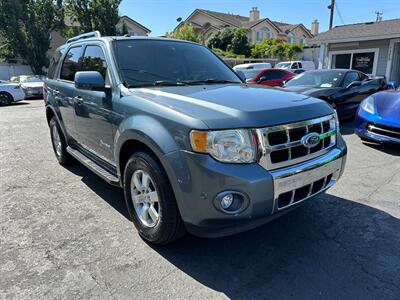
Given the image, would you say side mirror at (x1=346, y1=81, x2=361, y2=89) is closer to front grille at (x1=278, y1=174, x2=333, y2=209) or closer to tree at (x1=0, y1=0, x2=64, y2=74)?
front grille at (x1=278, y1=174, x2=333, y2=209)

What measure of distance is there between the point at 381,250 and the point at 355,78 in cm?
730

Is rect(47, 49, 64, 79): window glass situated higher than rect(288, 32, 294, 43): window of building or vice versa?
rect(288, 32, 294, 43): window of building

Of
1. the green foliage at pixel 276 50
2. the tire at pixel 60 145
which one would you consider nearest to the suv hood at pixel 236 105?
the tire at pixel 60 145

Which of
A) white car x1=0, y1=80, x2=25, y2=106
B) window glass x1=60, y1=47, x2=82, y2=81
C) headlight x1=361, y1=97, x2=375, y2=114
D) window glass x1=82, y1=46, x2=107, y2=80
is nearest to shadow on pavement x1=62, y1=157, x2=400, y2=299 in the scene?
window glass x1=82, y1=46, x2=107, y2=80

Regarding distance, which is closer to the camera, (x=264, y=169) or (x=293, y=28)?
(x=264, y=169)

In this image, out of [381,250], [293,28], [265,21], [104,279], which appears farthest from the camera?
[293,28]

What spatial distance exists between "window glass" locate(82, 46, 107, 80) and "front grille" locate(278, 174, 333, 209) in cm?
224

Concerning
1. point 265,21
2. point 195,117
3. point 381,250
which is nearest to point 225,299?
point 195,117

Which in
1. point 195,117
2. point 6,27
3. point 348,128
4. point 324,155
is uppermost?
point 6,27

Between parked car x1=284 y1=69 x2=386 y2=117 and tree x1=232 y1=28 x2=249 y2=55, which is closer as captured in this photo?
parked car x1=284 y1=69 x2=386 y2=117

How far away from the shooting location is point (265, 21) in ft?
162

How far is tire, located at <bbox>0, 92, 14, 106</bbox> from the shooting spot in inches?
599

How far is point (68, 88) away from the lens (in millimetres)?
4418

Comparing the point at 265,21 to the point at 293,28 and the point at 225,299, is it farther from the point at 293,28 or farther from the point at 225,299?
the point at 225,299
